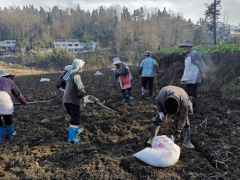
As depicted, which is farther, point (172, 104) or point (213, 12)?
point (213, 12)

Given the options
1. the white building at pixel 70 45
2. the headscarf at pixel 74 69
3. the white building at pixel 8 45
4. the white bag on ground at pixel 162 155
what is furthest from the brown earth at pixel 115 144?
the white building at pixel 8 45

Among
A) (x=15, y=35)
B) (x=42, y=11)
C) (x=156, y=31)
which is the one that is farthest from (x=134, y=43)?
(x=42, y=11)

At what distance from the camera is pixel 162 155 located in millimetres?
3027

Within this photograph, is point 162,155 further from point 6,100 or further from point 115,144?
point 6,100

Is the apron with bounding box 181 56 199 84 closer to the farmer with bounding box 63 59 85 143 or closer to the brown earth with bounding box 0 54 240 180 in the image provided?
the brown earth with bounding box 0 54 240 180

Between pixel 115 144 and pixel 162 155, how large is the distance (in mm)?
1150

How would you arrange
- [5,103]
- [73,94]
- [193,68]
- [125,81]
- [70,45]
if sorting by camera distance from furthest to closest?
[70,45]
[125,81]
[193,68]
[5,103]
[73,94]

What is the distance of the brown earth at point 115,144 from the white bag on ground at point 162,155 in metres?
0.09

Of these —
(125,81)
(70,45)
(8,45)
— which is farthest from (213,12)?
(8,45)

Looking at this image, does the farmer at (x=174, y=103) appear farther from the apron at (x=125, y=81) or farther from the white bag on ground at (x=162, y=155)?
the apron at (x=125, y=81)

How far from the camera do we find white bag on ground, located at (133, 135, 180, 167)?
9.92 feet

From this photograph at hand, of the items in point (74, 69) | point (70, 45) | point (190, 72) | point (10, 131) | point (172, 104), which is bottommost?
point (10, 131)

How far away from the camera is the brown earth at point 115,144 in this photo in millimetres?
2984

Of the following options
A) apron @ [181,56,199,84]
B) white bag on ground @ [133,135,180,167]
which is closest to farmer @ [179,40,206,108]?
apron @ [181,56,199,84]
